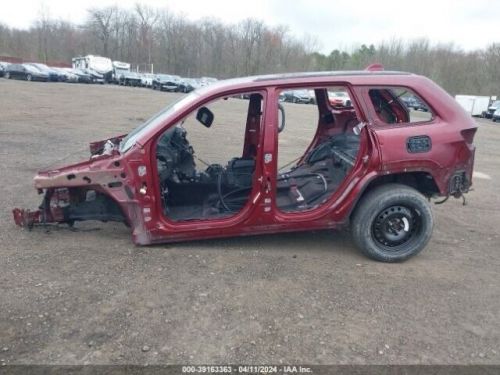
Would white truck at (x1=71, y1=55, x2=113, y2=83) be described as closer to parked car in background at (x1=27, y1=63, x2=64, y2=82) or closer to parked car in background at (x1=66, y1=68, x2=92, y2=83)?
parked car in background at (x1=66, y1=68, x2=92, y2=83)

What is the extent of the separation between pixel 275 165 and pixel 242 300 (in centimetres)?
124

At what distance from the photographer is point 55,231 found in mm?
4492

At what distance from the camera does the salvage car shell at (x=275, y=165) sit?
3.91 meters

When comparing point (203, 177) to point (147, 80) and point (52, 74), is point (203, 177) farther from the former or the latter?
point (147, 80)

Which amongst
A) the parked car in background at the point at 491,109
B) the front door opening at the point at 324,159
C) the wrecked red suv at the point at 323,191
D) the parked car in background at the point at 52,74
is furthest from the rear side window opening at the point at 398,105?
the parked car in background at the point at 52,74

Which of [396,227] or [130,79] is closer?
[396,227]

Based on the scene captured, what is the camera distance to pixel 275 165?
3918 mm

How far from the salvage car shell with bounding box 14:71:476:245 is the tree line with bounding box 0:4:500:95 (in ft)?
213

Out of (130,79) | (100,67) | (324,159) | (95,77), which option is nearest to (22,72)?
(95,77)

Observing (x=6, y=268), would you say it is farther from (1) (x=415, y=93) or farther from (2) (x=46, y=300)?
(1) (x=415, y=93)

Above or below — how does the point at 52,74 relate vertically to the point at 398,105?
above

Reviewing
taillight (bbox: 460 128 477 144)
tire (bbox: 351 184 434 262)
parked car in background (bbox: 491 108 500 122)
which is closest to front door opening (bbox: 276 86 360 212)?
tire (bbox: 351 184 434 262)

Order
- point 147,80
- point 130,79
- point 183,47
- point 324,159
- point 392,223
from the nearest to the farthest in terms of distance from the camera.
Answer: point 392,223, point 324,159, point 147,80, point 130,79, point 183,47

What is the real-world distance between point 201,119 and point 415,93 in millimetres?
2249
